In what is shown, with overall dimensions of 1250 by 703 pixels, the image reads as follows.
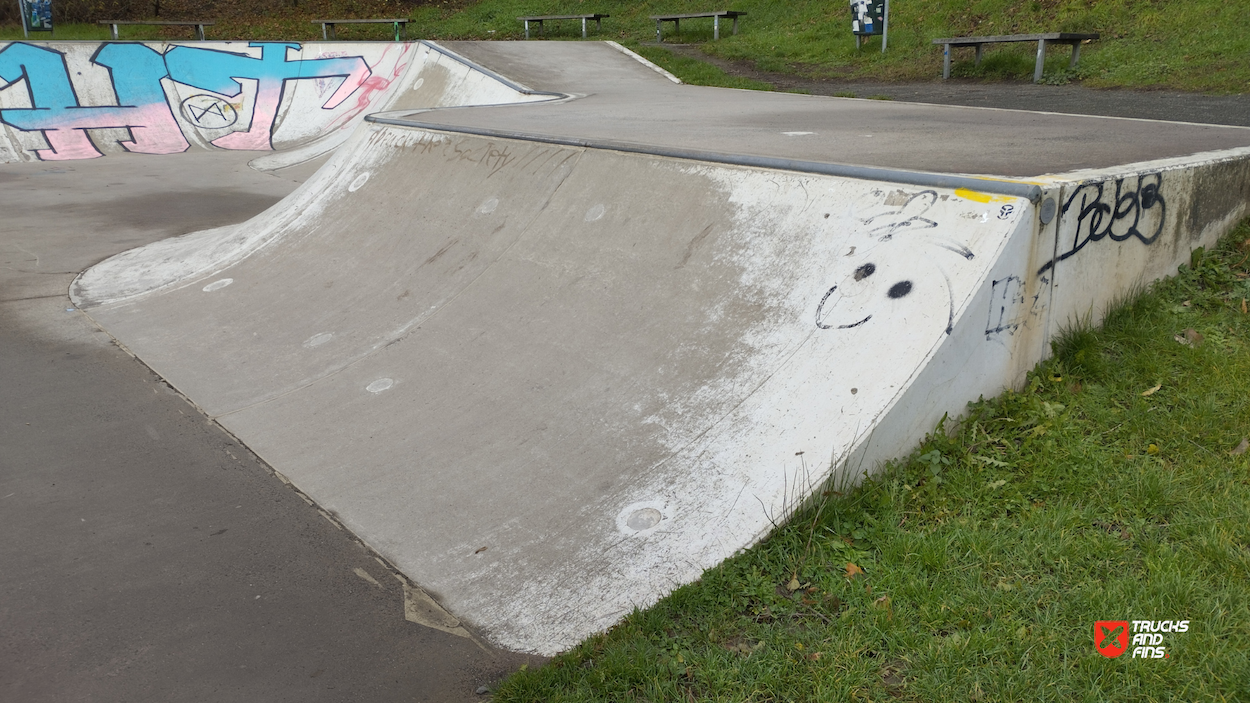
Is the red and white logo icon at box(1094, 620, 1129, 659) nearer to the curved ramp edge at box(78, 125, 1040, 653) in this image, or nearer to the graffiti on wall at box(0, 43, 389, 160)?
the curved ramp edge at box(78, 125, 1040, 653)

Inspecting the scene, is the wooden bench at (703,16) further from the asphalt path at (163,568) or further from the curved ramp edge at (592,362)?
the asphalt path at (163,568)

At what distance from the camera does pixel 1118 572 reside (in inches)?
104

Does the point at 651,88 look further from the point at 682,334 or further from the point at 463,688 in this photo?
the point at 463,688

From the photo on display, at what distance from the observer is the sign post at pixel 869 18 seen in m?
14.6

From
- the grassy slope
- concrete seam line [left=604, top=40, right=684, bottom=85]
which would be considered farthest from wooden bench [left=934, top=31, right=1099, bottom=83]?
concrete seam line [left=604, top=40, right=684, bottom=85]

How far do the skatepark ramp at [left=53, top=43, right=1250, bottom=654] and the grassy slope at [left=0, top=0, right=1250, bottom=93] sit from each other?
634cm

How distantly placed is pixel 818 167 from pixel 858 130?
262cm

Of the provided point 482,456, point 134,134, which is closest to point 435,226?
point 482,456

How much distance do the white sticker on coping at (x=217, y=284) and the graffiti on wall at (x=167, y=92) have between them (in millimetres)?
9662

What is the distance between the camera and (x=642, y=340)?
13.6 ft

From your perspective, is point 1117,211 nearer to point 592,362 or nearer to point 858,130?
point 592,362

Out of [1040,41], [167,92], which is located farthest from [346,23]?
[1040,41]

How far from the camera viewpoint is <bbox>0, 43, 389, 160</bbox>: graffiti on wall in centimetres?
1463

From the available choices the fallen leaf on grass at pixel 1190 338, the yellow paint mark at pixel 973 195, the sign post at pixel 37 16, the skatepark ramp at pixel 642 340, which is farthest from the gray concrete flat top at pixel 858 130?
the sign post at pixel 37 16
